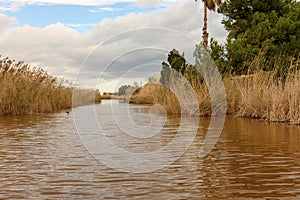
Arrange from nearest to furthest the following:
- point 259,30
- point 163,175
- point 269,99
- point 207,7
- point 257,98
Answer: point 163,175 → point 269,99 → point 257,98 → point 259,30 → point 207,7

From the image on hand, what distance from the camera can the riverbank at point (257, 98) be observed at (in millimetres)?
10469

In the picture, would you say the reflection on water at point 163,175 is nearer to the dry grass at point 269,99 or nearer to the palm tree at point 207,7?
the dry grass at point 269,99

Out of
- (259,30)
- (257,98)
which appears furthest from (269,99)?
(259,30)

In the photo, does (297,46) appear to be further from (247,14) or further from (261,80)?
(261,80)

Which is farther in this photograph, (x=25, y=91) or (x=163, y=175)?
(x=25, y=91)

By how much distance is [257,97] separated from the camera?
40.4 ft

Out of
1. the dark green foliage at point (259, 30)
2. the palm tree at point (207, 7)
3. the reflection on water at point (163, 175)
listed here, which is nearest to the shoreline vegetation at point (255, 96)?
the reflection on water at point (163, 175)

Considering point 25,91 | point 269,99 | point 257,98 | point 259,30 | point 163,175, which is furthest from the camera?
point 259,30

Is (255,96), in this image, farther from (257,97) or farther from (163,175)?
(163,175)

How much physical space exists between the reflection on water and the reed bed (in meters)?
4.15

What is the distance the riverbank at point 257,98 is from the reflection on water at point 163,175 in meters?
4.16

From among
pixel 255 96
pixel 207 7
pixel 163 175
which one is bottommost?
pixel 163 175

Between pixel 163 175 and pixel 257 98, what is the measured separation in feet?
28.7

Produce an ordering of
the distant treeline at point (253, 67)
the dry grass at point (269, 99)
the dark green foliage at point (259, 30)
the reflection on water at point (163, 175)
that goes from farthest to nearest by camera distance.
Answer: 1. the dark green foliage at point (259, 30)
2. the distant treeline at point (253, 67)
3. the dry grass at point (269, 99)
4. the reflection on water at point (163, 175)
